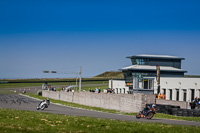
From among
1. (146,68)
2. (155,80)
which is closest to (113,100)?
(155,80)

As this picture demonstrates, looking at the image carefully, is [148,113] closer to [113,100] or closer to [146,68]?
[113,100]

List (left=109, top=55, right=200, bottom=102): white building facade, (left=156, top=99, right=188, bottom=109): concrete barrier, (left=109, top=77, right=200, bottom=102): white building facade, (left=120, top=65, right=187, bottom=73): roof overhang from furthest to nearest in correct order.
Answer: (left=120, top=65, right=187, bottom=73): roof overhang, (left=109, top=55, right=200, bottom=102): white building facade, (left=109, top=77, right=200, bottom=102): white building facade, (left=156, top=99, right=188, bottom=109): concrete barrier

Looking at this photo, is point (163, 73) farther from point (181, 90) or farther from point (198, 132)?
point (198, 132)

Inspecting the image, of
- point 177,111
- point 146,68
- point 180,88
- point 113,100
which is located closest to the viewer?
point 177,111

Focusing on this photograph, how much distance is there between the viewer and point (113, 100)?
148ft

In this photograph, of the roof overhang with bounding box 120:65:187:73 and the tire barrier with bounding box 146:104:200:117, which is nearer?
the tire barrier with bounding box 146:104:200:117

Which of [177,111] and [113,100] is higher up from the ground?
[113,100]

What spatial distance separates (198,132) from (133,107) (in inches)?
882

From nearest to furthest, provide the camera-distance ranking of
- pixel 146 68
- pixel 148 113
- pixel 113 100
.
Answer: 1. pixel 148 113
2. pixel 113 100
3. pixel 146 68

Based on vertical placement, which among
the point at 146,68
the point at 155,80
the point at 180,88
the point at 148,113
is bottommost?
the point at 148,113

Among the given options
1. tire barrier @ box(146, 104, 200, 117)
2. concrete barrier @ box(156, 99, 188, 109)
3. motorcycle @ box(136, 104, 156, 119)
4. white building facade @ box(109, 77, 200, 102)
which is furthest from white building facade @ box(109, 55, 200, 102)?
motorcycle @ box(136, 104, 156, 119)

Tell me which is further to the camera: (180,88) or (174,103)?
(180,88)

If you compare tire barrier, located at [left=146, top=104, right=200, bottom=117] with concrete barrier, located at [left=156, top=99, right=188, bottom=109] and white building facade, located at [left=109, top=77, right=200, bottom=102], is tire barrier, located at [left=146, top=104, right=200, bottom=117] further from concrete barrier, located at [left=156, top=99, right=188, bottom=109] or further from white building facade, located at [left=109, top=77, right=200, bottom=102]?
white building facade, located at [left=109, top=77, right=200, bottom=102]

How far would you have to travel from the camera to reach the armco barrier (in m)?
36.7
